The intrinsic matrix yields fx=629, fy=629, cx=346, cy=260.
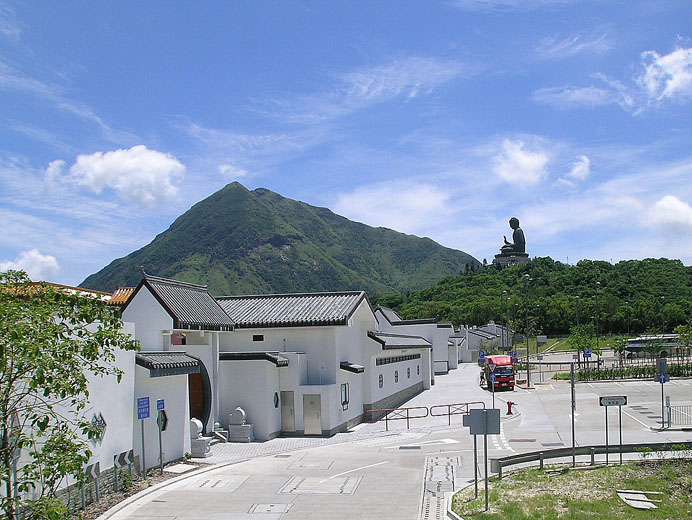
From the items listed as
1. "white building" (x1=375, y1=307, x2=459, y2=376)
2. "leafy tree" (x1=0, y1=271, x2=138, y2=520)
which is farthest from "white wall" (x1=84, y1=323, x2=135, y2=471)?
"white building" (x1=375, y1=307, x2=459, y2=376)

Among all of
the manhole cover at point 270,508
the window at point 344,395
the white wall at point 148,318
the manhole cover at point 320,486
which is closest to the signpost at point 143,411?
the manhole cover at point 320,486

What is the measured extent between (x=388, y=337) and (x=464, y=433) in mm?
14247

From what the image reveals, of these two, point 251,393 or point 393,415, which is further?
point 393,415

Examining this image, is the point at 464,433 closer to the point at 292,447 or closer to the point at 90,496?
the point at 292,447

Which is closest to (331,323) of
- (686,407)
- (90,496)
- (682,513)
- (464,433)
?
(464,433)

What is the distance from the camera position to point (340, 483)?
18734 mm

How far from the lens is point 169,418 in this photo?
21.3 meters

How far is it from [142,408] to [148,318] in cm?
602

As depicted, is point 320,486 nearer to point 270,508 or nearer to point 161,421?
point 270,508

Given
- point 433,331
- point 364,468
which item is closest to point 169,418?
point 364,468

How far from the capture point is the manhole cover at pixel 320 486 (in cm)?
1772

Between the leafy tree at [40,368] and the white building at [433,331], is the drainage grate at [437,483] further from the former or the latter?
the white building at [433,331]

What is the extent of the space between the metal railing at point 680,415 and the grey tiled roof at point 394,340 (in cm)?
1465

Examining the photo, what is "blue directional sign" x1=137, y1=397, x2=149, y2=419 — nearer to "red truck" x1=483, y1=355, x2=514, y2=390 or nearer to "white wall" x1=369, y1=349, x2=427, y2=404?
"white wall" x1=369, y1=349, x2=427, y2=404
